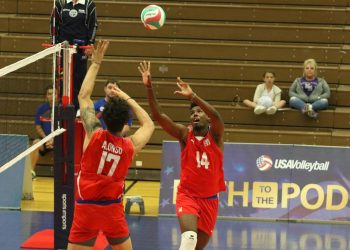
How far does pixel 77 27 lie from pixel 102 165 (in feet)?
15.0

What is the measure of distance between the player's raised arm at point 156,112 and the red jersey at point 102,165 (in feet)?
3.34

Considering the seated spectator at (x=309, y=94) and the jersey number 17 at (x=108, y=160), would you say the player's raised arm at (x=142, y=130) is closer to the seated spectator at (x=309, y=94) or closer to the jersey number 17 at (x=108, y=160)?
the jersey number 17 at (x=108, y=160)

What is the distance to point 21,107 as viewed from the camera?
15438 millimetres

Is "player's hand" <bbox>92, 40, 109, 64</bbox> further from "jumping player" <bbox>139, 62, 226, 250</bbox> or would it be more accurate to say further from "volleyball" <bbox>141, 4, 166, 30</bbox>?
"volleyball" <bbox>141, 4, 166, 30</bbox>

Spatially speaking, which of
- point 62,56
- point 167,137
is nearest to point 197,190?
point 62,56

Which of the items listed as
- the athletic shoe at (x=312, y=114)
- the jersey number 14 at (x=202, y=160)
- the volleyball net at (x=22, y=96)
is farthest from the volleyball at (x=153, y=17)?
the athletic shoe at (x=312, y=114)

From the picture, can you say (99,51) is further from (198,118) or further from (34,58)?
(198,118)

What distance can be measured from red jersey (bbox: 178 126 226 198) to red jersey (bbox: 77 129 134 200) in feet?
4.95

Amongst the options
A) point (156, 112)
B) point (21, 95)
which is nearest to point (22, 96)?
point (21, 95)

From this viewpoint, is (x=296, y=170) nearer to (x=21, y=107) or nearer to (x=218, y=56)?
(x=218, y=56)

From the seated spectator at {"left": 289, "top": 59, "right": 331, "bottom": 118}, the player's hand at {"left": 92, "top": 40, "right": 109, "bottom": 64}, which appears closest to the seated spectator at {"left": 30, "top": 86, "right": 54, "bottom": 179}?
the seated spectator at {"left": 289, "top": 59, "right": 331, "bottom": 118}

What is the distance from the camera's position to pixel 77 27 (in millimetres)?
11062

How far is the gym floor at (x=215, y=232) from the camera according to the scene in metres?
10.8

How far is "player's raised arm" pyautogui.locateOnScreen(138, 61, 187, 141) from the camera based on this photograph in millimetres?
7786
